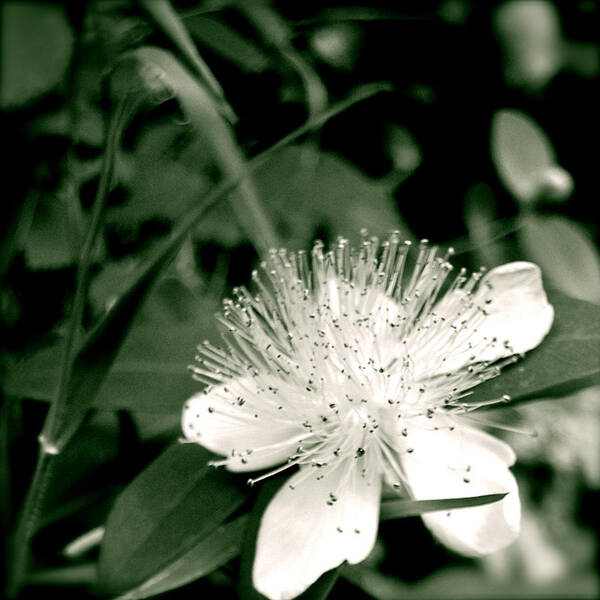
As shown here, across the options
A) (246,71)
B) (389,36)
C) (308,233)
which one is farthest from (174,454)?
(389,36)

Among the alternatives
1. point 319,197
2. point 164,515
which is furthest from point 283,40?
point 164,515

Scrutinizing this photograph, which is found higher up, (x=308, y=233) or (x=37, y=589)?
(x=308, y=233)

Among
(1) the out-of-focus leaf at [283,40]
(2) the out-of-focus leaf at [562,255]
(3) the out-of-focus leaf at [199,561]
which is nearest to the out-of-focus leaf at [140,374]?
(3) the out-of-focus leaf at [199,561]

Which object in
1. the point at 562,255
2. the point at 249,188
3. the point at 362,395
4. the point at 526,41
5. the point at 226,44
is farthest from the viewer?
the point at 526,41

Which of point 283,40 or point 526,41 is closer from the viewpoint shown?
point 283,40

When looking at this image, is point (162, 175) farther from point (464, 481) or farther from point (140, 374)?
point (464, 481)

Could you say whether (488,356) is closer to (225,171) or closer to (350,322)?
(350,322)

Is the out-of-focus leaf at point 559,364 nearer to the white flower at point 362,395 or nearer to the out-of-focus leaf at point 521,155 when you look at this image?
the white flower at point 362,395
